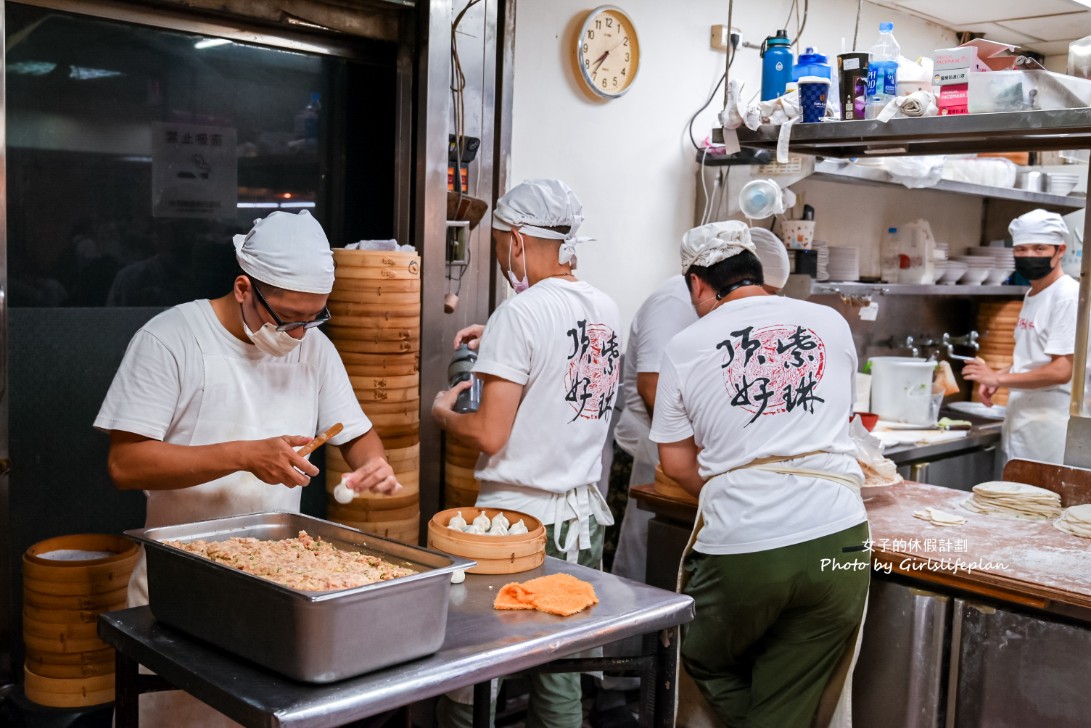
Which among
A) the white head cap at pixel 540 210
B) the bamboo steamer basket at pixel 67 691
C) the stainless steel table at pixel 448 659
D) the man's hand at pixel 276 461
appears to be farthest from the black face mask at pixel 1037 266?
the bamboo steamer basket at pixel 67 691

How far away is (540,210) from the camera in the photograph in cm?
296

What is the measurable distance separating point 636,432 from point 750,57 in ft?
7.31

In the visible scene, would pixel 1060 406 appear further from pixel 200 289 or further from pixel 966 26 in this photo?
pixel 200 289

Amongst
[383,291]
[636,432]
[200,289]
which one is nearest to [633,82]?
[636,432]

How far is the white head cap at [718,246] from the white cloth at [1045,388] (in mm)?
2845

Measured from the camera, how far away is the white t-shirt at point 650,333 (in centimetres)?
406

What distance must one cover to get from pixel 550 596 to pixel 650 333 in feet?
6.62

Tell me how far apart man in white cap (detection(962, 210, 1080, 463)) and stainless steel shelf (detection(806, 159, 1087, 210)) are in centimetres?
31

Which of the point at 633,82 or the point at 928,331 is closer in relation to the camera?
the point at 633,82

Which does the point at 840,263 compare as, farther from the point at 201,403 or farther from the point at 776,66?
the point at 201,403

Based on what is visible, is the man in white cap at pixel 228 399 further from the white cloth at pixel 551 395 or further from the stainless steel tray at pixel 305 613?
the white cloth at pixel 551 395

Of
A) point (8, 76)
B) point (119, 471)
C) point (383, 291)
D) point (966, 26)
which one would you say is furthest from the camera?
point (966, 26)

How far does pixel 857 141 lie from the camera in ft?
10.7

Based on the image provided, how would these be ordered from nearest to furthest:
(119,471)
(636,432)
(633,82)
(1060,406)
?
(119,471) → (636,432) → (633,82) → (1060,406)
